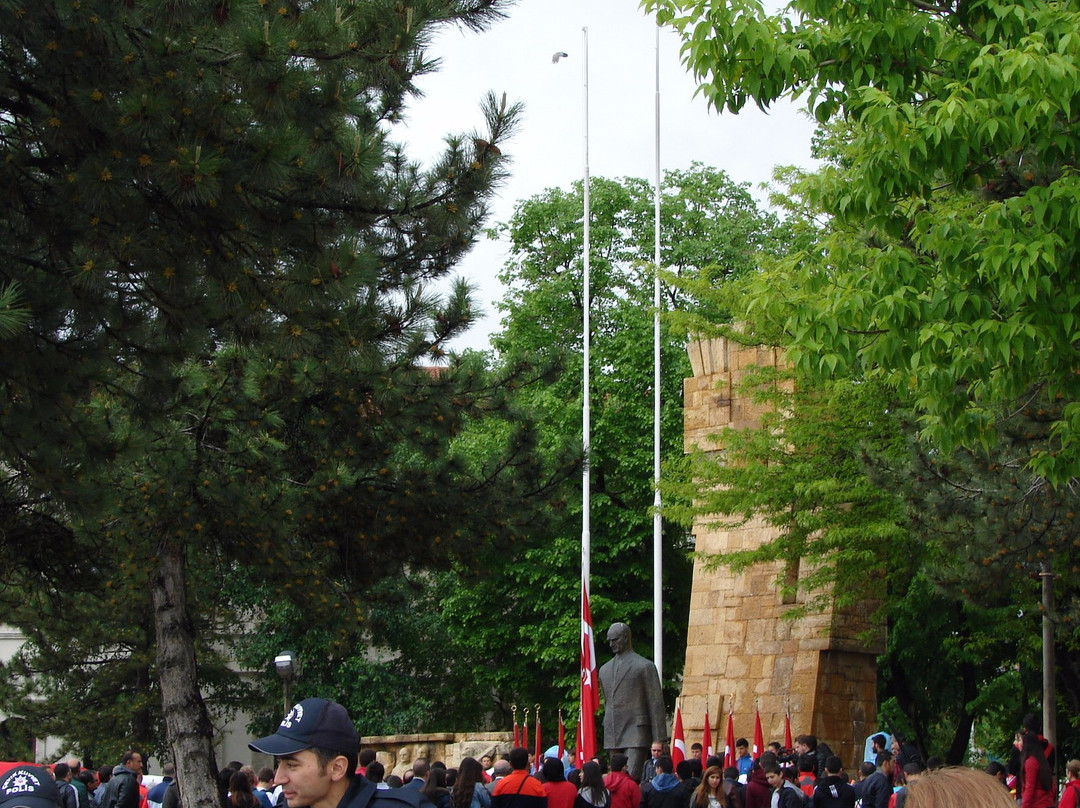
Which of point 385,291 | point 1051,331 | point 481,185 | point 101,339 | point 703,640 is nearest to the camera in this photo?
point 101,339

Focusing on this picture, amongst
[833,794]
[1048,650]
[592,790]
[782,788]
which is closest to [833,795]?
[833,794]

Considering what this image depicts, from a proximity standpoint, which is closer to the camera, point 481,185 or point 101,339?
point 101,339

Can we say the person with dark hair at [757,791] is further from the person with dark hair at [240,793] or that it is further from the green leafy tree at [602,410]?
the green leafy tree at [602,410]

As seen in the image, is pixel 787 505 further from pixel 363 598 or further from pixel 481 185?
pixel 481 185

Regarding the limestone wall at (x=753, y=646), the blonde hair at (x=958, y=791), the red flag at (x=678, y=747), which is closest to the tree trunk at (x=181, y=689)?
the red flag at (x=678, y=747)

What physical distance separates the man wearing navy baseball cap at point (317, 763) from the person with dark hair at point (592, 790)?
6.36 meters

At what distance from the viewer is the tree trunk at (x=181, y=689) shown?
1490cm

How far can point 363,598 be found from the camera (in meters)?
15.8

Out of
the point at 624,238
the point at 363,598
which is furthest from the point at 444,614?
the point at 363,598

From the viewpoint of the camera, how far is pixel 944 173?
9.41m

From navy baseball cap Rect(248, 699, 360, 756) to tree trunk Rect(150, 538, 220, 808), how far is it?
37.0 feet

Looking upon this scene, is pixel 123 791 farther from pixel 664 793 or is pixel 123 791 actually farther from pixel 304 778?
pixel 304 778

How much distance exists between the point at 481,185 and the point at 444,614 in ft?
75.2

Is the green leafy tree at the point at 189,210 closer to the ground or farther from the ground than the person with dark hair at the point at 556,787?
farther from the ground
